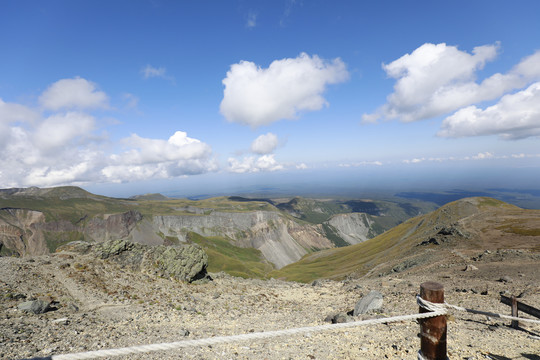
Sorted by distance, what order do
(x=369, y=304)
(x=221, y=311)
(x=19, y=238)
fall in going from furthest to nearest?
(x=19, y=238) → (x=221, y=311) → (x=369, y=304)

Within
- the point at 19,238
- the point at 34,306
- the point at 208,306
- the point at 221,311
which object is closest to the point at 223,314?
the point at 221,311

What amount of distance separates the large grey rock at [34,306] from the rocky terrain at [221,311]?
0.11 m

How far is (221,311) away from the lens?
1930cm

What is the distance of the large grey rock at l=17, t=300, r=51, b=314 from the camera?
15.2m

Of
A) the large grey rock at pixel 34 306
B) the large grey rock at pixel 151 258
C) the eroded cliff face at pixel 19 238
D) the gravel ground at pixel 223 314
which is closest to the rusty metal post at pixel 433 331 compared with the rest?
the gravel ground at pixel 223 314

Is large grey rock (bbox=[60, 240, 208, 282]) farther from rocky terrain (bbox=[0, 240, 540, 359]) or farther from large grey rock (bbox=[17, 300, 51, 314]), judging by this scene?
large grey rock (bbox=[17, 300, 51, 314])

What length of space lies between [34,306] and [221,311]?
38.5ft

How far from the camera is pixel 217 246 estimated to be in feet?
645

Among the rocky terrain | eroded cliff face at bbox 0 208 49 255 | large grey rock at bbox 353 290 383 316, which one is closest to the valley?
the rocky terrain

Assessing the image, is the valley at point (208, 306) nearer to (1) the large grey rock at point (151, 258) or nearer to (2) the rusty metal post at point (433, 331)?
(1) the large grey rock at point (151, 258)

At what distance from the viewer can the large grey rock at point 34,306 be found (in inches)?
600

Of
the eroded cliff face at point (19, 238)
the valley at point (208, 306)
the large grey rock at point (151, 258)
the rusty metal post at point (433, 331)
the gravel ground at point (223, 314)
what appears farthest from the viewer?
the eroded cliff face at point (19, 238)

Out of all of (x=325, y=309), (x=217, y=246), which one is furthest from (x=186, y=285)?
(x=217, y=246)

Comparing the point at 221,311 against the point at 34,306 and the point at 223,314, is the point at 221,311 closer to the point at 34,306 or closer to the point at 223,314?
the point at 223,314
